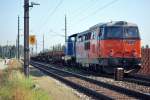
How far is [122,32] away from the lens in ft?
94.2

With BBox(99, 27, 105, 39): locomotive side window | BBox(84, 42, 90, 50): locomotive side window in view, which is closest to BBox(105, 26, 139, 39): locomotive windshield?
BBox(99, 27, 105, 39): locomotive side window

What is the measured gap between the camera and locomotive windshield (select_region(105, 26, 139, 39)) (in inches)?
1128

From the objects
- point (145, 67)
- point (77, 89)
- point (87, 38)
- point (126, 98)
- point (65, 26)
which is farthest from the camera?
point (65, 26)

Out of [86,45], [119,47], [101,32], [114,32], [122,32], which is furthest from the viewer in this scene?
[86,45]

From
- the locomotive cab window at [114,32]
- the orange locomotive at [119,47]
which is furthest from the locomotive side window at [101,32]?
the locomotive cab window at [114,32]

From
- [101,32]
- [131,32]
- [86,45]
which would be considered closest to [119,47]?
[131,32]

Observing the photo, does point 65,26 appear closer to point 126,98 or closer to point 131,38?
point 131,38

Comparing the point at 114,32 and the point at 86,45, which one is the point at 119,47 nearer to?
the point at 114,32

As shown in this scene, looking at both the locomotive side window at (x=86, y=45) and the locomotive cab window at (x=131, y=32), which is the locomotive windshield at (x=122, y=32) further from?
the locomotive side window at (x=86, y=45)

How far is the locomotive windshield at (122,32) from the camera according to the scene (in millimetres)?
28656

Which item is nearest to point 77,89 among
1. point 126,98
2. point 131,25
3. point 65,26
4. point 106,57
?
point 126,98

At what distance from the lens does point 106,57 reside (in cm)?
2834

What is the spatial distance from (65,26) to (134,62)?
5207 centimetres

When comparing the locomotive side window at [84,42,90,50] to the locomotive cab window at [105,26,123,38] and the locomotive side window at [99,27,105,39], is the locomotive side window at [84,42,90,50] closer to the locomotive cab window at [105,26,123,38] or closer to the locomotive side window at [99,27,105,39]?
the locomotive side window at [99,27,105,39]
